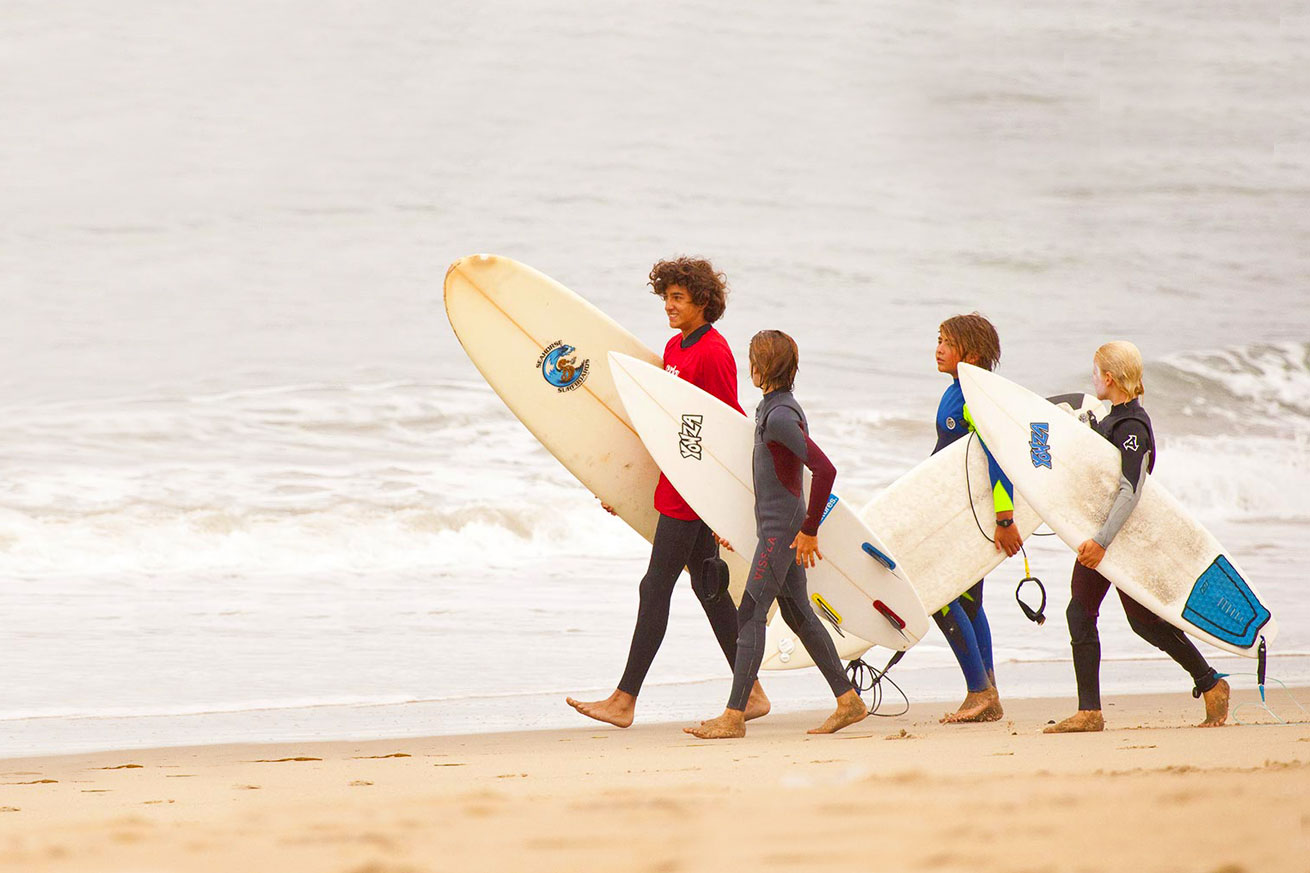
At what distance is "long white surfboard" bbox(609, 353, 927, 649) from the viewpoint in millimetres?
3920

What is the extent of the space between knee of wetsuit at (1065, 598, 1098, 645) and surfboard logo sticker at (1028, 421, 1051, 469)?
0.54 m

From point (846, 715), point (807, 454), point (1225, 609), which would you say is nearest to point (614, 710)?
point (846, 715)

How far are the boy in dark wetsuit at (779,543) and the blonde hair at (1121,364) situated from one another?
775mm

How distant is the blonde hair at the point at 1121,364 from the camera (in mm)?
3426

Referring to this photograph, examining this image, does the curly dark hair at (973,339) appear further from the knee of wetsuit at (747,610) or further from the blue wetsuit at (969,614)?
the knee of wetsuit at (747,610)

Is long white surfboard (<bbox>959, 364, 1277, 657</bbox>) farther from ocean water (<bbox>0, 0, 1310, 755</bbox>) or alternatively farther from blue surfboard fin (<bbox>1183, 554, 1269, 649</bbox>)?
ocean water (<bbox>0, 0, 1310, 755</bbox>)

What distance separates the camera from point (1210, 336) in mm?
17969

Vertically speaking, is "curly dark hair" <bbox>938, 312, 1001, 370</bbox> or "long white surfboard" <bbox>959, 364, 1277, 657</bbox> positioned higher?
"curly dark hair" <bbox>938, 312, 1001, 370</bbox>

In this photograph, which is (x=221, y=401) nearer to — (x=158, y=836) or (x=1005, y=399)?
(x=1005, y=399)

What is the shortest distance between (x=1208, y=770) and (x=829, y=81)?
25.2 metres

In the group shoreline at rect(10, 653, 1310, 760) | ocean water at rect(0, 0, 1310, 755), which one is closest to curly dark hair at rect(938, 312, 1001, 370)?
shoreline at rect(10, 653, 1310, 760)

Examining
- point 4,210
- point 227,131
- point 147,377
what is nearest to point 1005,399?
point 147,377

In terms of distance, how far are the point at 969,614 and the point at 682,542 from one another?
0.95 m

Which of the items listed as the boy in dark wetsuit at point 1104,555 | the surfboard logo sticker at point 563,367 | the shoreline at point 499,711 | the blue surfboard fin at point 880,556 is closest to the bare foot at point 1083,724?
the boy in dark wetsuit at point 1104,555
